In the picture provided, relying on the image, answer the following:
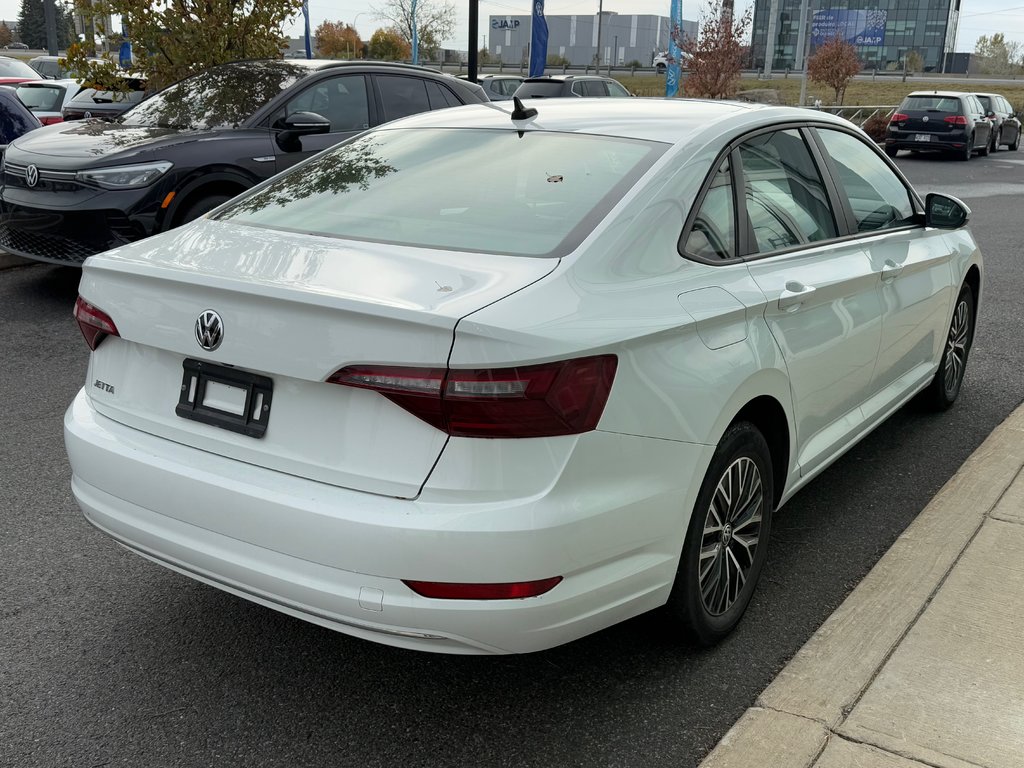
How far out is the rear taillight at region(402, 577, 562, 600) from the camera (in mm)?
2475

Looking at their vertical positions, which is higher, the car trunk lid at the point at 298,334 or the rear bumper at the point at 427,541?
the car trunk lid at the point at 298,334

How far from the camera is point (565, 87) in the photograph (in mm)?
20281

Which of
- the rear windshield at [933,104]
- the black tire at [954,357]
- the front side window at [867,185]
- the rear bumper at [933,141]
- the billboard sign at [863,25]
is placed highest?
the billboard sign at [863,25]

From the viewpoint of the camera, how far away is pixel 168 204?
7.29m

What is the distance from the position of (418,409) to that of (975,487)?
9.82ft

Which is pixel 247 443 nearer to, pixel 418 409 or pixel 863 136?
pixel 418 409

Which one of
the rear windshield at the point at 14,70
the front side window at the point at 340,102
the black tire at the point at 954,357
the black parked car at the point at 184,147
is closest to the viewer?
the black tire at the point at 954,357

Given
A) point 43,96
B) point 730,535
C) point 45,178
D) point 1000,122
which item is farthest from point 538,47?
point 730,535

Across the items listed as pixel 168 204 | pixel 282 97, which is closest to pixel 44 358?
pixel 168 204

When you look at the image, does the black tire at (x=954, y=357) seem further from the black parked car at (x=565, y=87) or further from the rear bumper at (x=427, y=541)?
the black parked car at (x=565, y=87)

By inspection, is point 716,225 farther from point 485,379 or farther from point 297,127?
point 297,127

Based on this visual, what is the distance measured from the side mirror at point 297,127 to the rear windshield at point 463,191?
3.78 metres

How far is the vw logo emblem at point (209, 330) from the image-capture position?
8.87ft

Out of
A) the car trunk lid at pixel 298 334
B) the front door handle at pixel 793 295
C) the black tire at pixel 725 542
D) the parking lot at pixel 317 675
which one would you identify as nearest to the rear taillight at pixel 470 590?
the car trunk lid at pixel 298 334
